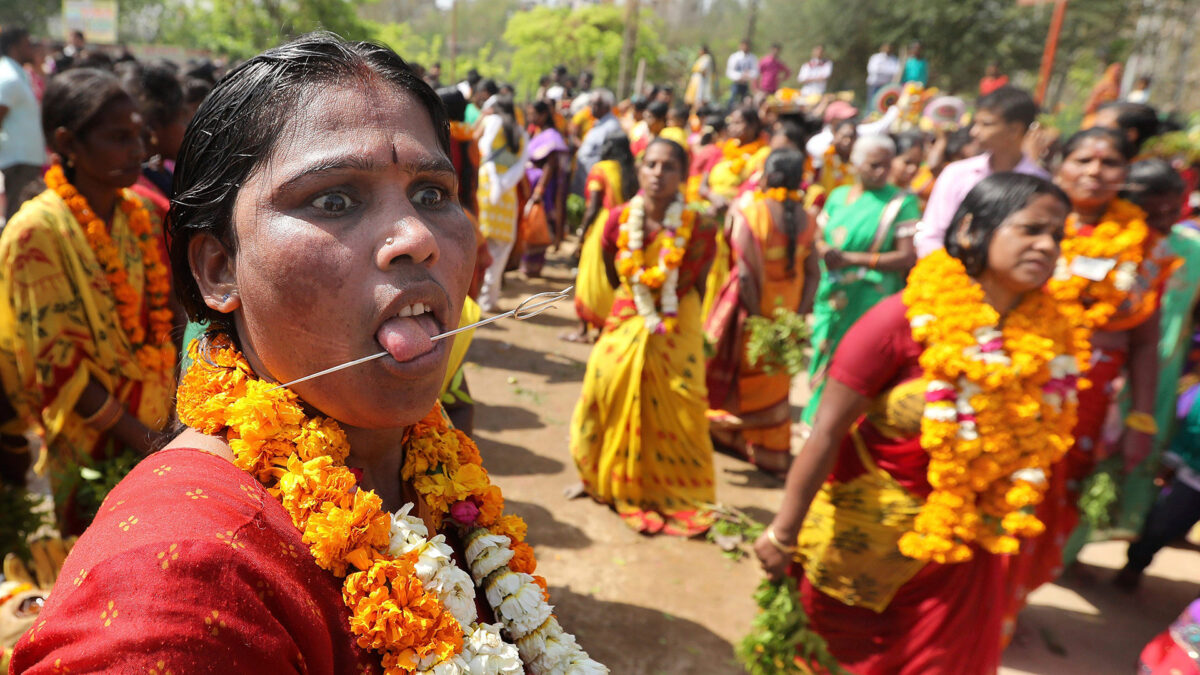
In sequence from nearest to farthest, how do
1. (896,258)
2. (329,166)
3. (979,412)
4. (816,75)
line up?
(329,166) < (979,412) < (896,258) < (816,75)

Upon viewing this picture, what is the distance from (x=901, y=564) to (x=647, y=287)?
2326mm

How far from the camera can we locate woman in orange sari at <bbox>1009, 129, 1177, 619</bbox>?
384cm

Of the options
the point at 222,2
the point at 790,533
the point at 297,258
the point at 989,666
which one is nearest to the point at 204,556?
the point at 297,258

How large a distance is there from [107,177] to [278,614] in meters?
2.80

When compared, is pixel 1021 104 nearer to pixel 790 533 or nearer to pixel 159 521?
pixel 790 533

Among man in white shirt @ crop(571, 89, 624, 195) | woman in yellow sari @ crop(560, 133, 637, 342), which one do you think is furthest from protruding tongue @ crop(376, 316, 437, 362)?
man in white shirt @ crop(571, 89, 624, 195)

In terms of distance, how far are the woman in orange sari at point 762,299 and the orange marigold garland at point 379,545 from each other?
441 centimetres

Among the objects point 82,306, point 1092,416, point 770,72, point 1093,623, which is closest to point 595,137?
point 1092,416

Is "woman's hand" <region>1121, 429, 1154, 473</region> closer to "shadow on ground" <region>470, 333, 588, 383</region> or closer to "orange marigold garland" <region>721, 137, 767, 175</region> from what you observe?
"shadow on ground" <region>470, 333, 588, 383</region>

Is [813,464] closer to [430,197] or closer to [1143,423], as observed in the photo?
[430,197]

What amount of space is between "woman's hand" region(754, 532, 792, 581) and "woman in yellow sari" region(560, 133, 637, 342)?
3.50 m

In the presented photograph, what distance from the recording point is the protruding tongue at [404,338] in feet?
3.70

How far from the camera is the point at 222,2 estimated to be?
2512 centimetres

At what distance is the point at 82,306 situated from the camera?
2977 mm
